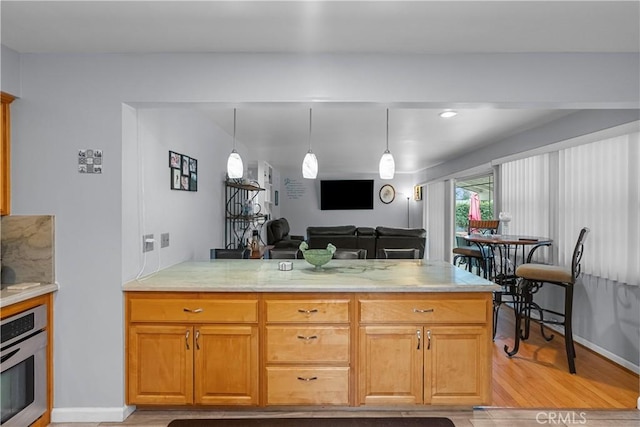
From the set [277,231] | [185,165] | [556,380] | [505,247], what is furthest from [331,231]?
[556,380]

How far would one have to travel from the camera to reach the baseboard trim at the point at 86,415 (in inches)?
90.4

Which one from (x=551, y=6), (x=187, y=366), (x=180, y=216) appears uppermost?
(x=551, y=6)

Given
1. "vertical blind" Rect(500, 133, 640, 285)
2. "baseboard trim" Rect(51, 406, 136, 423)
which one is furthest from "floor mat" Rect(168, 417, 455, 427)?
"vertical blind" Rect(500, 133, 640, 285)

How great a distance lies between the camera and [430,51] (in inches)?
89.8

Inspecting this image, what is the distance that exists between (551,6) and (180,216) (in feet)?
9.70

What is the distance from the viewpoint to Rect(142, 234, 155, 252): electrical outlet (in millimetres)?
A: 2602

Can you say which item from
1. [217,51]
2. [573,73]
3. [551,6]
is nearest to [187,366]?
[217,51]

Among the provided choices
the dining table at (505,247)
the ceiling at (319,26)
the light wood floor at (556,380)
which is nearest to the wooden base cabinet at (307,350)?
the light wood floor at (556,380)

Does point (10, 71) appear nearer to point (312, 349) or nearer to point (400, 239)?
point (312, 349)

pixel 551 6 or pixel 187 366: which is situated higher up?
pixel 551 6

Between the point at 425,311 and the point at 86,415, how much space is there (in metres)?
2.22

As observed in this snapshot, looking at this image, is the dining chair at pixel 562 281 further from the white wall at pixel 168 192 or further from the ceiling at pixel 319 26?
the white wall at pixel 168 192

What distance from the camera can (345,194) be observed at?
9812 millimetres

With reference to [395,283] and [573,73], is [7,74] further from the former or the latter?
[573,73]
